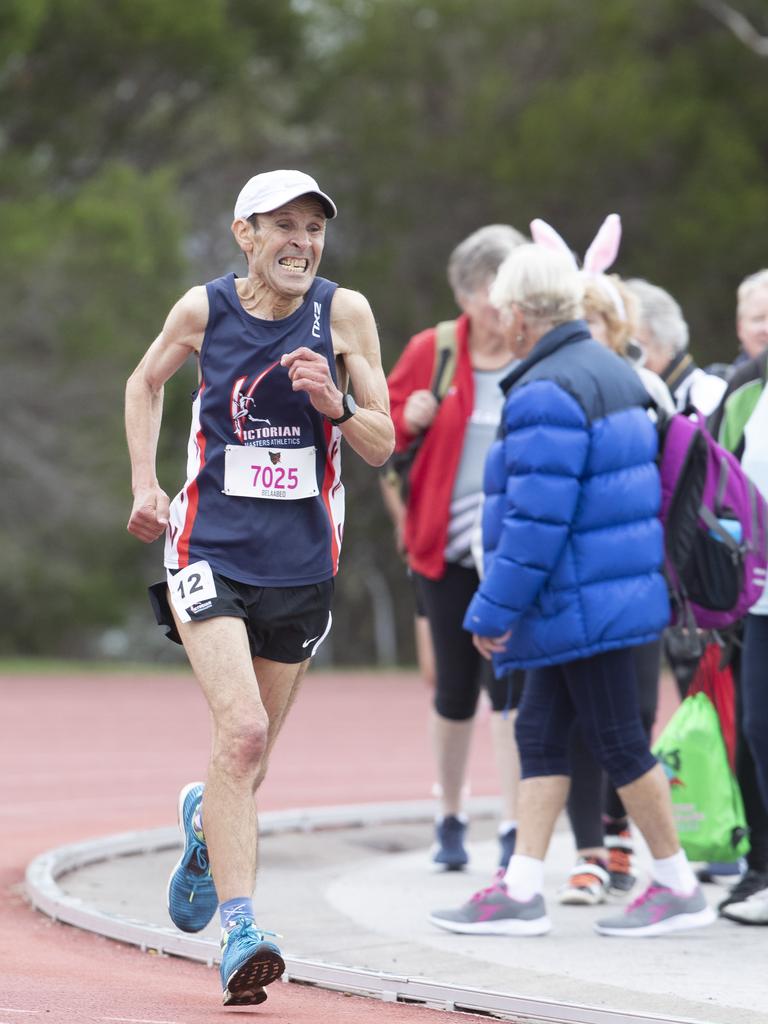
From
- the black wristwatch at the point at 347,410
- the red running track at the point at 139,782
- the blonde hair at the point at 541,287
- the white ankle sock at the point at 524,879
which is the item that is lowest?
the red running track at the point at 139,782

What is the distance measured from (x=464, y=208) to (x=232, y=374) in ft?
87.9

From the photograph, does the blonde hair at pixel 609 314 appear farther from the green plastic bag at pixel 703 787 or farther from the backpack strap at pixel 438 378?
the green plastic bag at pixel 703 787

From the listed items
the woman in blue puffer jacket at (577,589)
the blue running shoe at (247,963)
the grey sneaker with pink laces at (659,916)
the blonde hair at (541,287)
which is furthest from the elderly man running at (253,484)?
the grey sneaker with pink laces at (659,916)

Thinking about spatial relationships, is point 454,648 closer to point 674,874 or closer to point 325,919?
point 325,919

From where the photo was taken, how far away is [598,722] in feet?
20.3

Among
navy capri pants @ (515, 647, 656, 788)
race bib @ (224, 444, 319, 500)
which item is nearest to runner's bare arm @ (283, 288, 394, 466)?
race bib @ (224, 444, 319, 500)

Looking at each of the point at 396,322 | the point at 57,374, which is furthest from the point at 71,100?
the point at 396,322

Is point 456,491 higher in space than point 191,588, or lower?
higher

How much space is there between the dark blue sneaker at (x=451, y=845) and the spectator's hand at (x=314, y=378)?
3274 mm

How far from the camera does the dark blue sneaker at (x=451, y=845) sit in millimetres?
7801

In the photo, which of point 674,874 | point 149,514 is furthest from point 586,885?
point 149,514

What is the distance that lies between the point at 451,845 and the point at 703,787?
4.18 ft

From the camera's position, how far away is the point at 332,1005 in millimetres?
5020

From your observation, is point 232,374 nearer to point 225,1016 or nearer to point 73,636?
point 225,1016
